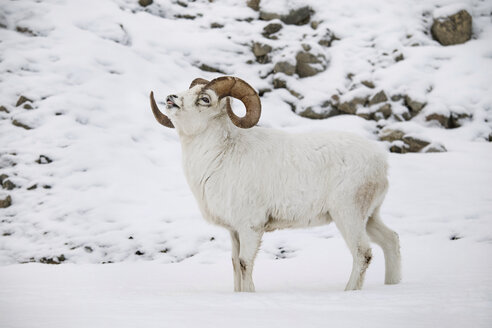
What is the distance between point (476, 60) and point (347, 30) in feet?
16.5

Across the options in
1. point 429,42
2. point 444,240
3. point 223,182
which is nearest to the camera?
point 223,182

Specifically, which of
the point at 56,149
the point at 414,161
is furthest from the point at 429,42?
the point at 56,149

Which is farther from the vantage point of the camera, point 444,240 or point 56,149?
point 56,149

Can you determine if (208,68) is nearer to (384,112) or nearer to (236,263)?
(384,112)

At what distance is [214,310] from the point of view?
11.1ft

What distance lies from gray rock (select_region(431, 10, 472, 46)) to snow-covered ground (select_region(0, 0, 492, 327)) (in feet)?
1.37

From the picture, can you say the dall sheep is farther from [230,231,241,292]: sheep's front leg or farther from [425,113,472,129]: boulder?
[425,113,472,129]: boulder

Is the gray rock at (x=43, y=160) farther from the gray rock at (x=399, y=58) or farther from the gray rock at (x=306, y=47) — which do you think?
the gray rock at (x=399, y=58)

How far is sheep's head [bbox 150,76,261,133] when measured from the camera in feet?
Result: 18.2

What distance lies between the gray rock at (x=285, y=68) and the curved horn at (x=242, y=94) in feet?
36.3

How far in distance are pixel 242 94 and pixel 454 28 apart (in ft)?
47.2

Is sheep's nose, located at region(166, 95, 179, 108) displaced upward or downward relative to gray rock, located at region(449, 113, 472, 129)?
upward

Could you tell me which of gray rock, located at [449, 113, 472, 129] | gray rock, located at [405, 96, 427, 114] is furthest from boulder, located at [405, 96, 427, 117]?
gray rock, located at [449, 113, 472, 129]

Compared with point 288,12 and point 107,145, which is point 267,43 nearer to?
point 288,12
